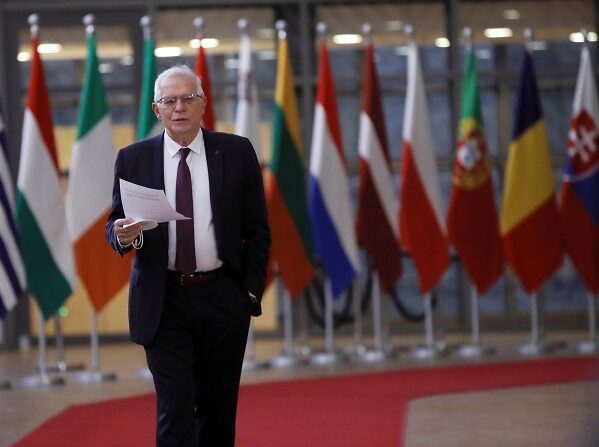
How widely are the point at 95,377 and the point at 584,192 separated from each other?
4.07m

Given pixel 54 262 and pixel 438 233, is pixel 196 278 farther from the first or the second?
pixel 438 233

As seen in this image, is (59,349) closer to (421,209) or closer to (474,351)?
(421,209)

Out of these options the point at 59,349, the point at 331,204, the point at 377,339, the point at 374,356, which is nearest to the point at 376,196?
the point at 331,204

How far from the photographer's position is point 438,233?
992 centimetres

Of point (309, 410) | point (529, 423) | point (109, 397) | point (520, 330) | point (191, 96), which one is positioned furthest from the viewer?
point (520, 330)

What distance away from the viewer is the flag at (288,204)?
31.8ft

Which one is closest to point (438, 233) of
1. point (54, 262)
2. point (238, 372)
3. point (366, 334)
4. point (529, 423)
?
point (366, 334)

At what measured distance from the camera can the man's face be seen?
13.2ft

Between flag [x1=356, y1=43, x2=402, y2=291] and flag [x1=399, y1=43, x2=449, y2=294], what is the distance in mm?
106

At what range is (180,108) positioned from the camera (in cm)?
403

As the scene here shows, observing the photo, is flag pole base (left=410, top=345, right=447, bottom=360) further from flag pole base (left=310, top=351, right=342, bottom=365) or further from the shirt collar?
the shirt collar

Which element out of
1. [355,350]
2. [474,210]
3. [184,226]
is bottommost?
[355,350]

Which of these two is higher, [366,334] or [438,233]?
[438,233]

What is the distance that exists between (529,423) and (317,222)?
372 centimetres
